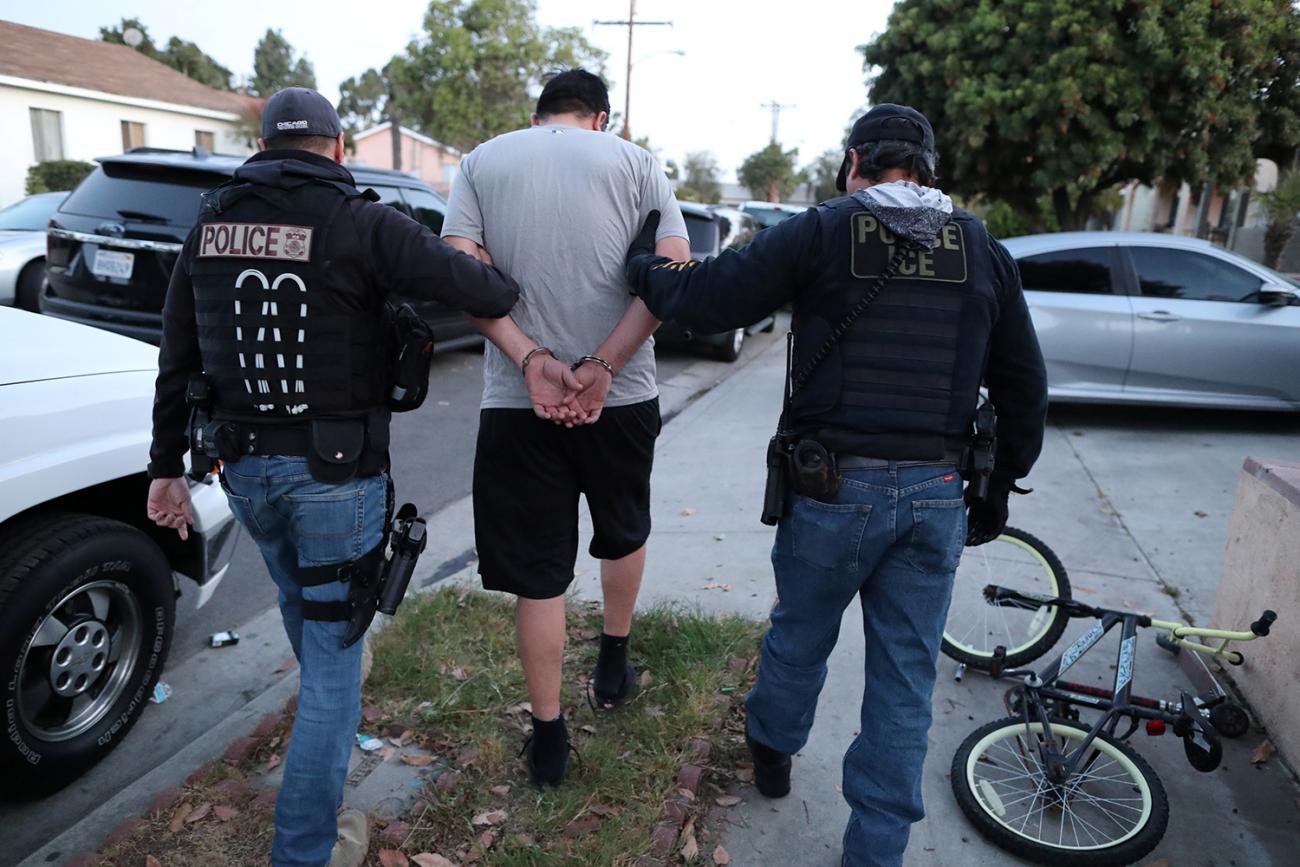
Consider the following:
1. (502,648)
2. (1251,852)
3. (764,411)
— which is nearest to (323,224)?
(502,648)

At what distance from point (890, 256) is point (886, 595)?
33.5 inches

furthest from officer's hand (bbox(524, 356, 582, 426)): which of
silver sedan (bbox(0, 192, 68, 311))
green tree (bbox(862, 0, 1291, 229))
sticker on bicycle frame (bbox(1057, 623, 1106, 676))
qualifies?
green tree (bbox(862, 0, 1291, 229))

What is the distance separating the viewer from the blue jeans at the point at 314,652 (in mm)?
2287

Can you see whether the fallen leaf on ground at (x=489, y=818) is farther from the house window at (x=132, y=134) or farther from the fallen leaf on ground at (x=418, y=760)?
the house window at (x=132, y=134)

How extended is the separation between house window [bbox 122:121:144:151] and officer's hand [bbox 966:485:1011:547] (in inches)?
1228

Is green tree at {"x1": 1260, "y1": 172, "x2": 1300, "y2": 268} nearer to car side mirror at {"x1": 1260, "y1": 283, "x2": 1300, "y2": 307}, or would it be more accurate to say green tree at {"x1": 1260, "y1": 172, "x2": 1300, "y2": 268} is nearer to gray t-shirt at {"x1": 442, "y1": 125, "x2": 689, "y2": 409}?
car side mirror at {"x1": 1260, "y1": 283, "x2": 1300, "y2": 307}

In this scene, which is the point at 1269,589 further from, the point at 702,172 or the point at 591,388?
the point at 702,172

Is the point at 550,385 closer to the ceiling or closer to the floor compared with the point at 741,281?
closer to the floor

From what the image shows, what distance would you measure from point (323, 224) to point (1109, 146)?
14.0 metres

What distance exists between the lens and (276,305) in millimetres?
2199

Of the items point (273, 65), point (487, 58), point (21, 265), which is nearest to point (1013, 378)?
point (21, 265)

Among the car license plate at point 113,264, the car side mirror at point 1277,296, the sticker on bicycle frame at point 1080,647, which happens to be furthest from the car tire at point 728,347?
the sticker on bicycle frame at point 1080,647

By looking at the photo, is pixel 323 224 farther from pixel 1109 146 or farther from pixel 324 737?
pixel 1109 146

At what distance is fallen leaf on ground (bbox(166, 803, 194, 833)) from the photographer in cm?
261
